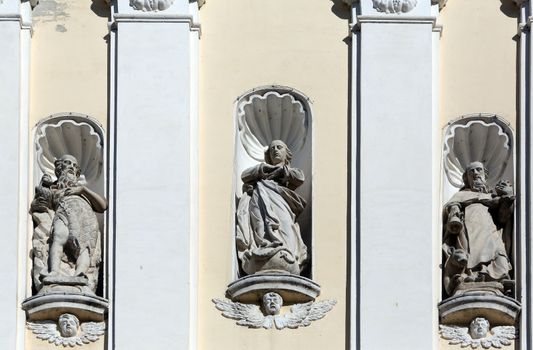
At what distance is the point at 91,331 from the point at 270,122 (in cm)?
239

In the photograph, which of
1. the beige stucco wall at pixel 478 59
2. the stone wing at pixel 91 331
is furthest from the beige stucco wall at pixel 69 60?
Result: the beige stucco wall at pixel 478 59

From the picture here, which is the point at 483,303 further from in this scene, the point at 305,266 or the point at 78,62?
the point at 78,62

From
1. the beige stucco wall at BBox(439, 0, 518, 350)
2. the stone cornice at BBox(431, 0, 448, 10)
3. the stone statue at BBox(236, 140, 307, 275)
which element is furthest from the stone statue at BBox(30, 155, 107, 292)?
the stone cornice at BBox(431, 0, 448, 10)

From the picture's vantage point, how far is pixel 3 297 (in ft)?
96.1

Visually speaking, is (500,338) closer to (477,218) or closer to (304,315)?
(477,218)

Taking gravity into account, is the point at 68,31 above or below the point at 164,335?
above

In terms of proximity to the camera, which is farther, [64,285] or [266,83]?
[266,83]

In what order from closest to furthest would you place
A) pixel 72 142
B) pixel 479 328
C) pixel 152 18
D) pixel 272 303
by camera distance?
pixel 479 328 < pixel 272 303 < pixel 152 18 < pixel 72 142

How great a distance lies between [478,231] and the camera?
2958 cm

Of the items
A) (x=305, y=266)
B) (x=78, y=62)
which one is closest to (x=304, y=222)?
(x=305, y=266)

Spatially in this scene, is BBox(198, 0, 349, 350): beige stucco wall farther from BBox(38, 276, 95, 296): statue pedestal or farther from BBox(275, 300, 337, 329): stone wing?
BBox(38, 276, 95, 296): statue pedestal

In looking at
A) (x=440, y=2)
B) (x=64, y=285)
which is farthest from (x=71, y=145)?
(x=440, y=2)

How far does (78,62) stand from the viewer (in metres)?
30.1

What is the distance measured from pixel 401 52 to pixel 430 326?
90.7 inches
